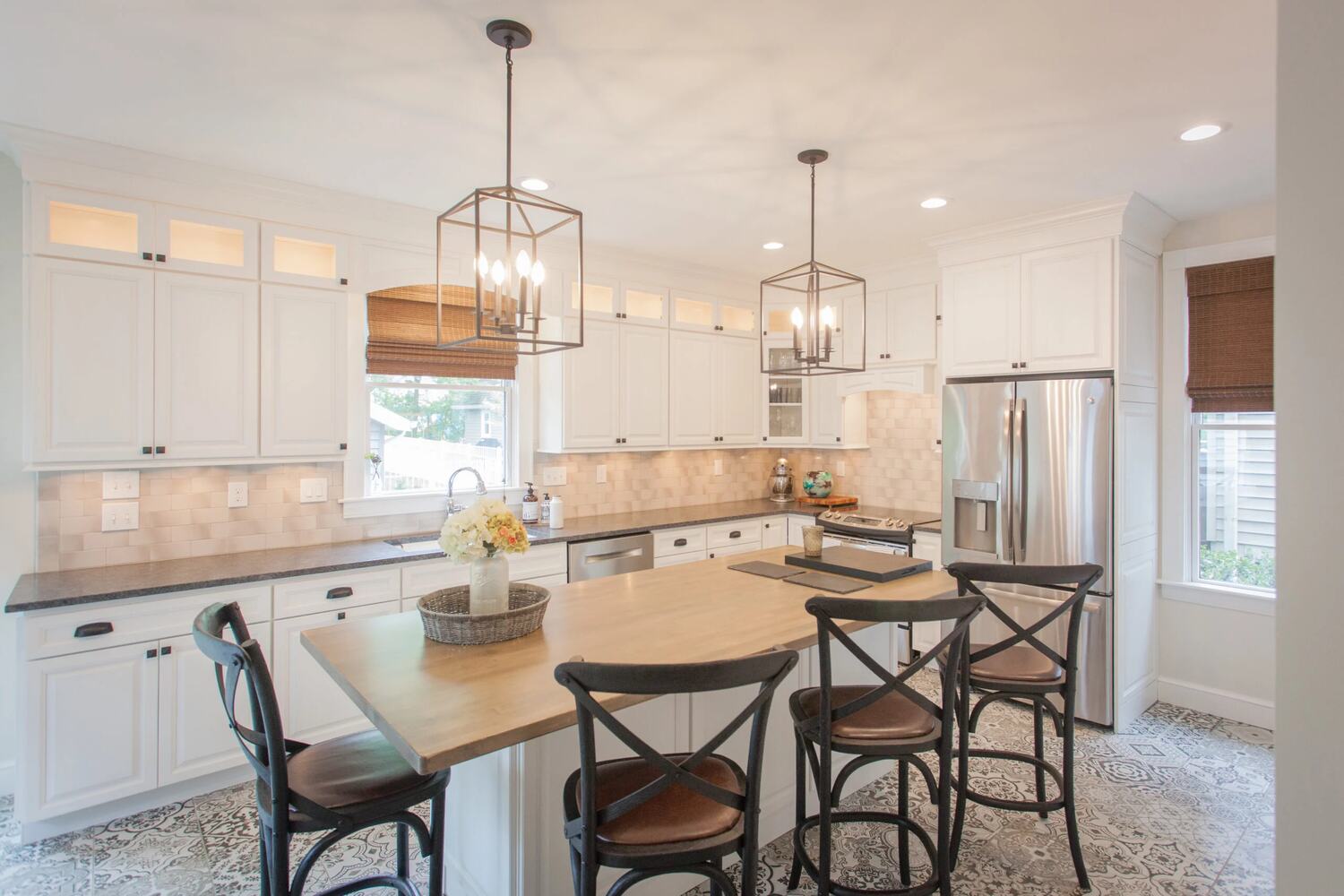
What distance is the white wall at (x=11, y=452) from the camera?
2820mm

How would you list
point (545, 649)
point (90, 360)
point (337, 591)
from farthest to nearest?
point (337, 591) < point (90, 360) < point (545, 649)

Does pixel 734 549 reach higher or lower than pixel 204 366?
lower

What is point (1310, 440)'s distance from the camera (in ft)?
2.53

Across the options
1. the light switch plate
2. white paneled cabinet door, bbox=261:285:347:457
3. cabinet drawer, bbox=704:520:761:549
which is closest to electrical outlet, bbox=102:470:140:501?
white paneled cabinet door, bbox=261:285:347:457

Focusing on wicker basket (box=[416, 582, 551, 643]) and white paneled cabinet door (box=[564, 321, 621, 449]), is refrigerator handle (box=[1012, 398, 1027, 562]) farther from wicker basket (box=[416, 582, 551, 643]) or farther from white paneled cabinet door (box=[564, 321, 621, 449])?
wicker basket (box=[416, 582, 551, 643])

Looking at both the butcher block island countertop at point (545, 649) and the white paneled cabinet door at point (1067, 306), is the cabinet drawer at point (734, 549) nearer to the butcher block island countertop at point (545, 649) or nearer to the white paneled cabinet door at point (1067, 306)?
the butcher block island countertop at point (545, 649)

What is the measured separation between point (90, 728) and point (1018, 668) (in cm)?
342

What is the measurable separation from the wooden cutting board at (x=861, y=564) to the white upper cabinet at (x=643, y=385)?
5.85ft

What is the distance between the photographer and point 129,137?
2703 mm

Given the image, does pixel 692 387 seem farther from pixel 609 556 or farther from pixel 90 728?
pixel 90 728

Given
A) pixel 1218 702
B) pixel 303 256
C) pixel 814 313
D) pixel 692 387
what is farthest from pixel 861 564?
pixel 303 256

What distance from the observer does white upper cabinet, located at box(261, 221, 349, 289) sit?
3.20 metres

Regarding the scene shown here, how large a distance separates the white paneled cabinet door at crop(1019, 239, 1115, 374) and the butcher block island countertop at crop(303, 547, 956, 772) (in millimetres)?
1656


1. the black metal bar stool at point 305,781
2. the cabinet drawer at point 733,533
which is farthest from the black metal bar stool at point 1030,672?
the cabinet drawer at point 733,533
